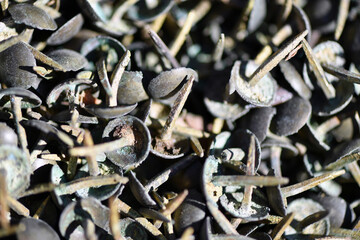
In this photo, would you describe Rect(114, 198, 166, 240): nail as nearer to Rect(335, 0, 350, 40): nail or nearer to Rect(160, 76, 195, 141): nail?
Rect(160, 76, 195, 141): nail

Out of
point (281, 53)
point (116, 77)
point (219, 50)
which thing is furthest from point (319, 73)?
point (116, 77)

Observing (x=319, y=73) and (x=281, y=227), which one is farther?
(x=319, y=73)

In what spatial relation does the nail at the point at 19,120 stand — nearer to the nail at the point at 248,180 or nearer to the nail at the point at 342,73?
the nail at the point at 248,180

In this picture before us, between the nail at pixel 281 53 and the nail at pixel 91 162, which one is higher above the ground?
the nail at pixel 281 53

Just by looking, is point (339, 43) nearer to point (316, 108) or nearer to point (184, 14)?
point (316, 108)

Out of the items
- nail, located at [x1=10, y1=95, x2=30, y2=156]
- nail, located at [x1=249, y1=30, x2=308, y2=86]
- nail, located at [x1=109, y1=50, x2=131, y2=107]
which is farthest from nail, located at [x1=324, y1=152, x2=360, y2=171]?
nail, located at [x1=10, y1=95, x2=30, y2=156]

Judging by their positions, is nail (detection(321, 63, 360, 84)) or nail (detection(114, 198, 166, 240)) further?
nail (detection(321, 63, 360, 84))

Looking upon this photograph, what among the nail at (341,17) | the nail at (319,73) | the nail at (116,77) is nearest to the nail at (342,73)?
the nail at (319,73)

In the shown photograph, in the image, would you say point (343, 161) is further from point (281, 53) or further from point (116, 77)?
point (116, 77)

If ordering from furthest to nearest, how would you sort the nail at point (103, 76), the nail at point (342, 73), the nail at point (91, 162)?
the nail at point (342, 73) → the nail at point (103, 76) → the nail at point (91, 162)

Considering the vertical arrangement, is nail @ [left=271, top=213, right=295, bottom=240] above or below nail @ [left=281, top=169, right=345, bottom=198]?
below

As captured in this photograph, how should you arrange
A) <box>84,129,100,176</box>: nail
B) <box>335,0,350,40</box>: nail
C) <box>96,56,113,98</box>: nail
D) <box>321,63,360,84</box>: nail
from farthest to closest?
<box>335,0,350,40</box>: nail < <box>321,63,360,84</box>: nail < <box>96,56,113,98</box>: nail < <box>84,129,100,176</box>: nail

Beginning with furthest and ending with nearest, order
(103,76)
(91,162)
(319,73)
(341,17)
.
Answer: (341,17) < (319,73) < (103,76) < (91,162)

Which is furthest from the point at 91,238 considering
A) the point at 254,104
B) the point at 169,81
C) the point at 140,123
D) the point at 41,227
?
the point at 254,104
